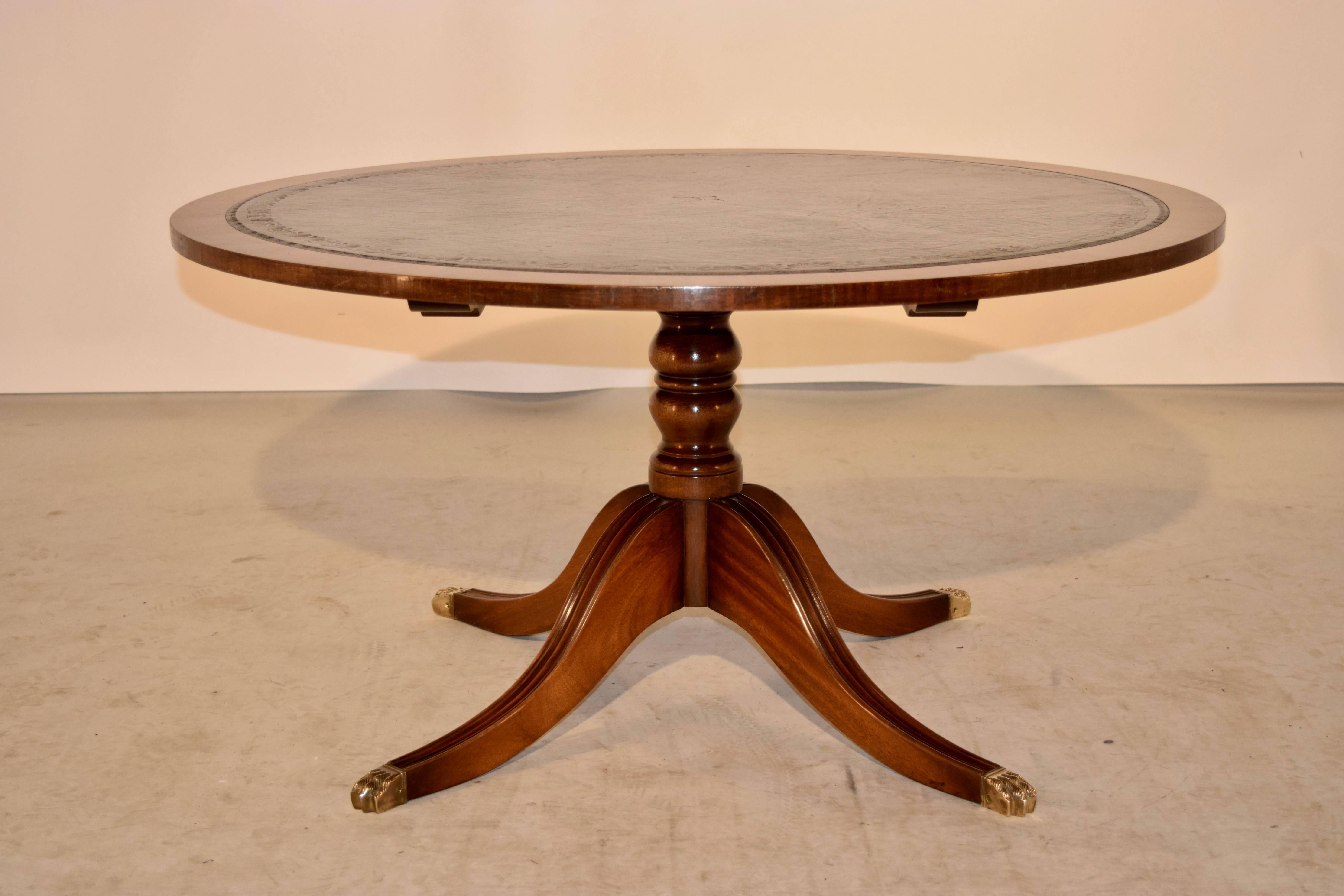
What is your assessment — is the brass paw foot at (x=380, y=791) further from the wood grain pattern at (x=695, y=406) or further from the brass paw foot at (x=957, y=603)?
the brass paw foot at (x=957, y=603)

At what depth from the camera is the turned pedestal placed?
1877 mm

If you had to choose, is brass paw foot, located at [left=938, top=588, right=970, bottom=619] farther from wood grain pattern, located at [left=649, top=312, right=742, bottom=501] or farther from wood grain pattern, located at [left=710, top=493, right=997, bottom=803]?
wood grain pattern, located at [left=649, top=312, right=742, bottom=501]

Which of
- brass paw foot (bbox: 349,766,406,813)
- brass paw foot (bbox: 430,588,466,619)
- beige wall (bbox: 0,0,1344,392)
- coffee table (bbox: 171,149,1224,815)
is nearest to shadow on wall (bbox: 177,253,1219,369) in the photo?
beige wall (bbox: 0,0,1344,392)

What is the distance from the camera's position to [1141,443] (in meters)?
3.50

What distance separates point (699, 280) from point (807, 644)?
741 mm

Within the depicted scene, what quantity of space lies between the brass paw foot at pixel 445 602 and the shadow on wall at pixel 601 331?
5.77 feet

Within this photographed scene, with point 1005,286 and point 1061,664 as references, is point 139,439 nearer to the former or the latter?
point 1061,664

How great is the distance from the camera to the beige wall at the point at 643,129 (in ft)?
12.8

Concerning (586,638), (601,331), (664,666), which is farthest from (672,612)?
(601,331)

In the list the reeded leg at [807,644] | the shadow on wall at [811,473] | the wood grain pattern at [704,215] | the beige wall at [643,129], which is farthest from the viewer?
the beige wall at [643,129]

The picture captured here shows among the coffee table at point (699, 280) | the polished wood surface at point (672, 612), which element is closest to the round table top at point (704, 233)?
the coffee table at point (699, 280)

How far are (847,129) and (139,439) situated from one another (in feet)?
7.44

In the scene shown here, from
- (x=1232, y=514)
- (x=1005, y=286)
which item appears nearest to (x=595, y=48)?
(x=1232, y=514)

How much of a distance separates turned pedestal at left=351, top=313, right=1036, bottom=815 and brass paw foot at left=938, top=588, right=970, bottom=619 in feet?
1.45
